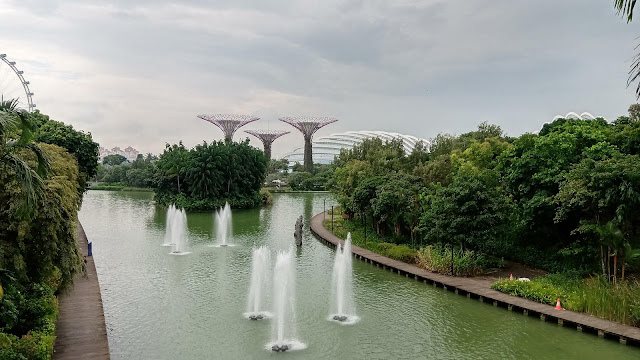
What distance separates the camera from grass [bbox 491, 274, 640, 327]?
15848mm

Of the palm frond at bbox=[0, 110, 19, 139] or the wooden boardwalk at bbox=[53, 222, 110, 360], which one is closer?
the palm frond at bbox=[0, 110, 19, 139]

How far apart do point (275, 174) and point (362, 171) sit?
204 feet

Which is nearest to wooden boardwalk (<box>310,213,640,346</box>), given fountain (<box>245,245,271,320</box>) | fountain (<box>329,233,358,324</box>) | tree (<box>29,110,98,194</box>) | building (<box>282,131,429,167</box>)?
fountain (<box>329,233,358,324</box>)

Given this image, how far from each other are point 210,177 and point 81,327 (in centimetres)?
4161

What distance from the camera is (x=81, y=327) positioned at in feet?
47.6

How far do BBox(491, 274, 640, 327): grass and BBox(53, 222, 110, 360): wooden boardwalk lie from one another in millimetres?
14183

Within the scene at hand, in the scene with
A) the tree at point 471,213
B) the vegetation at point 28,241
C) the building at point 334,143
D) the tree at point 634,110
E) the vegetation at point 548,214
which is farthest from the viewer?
the building at point 334,143

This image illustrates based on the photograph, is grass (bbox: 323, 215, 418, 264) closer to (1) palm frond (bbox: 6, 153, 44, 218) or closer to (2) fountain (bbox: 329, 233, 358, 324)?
(2) fountain (bbox: 329, 233, 358, 324)

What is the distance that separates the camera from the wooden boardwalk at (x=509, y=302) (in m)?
15.1

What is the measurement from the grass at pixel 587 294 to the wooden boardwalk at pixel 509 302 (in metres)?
0.31

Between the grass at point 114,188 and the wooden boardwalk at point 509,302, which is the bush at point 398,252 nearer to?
the wooden boardwalk at point 509,302

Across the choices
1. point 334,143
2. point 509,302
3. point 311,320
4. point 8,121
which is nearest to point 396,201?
point 509,302

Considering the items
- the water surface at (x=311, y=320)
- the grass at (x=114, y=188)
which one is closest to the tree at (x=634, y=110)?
the water surface at (x=311, y=320)

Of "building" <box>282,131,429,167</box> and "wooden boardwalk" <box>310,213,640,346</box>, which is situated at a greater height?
"building" <box>282,131,429,167</box>
